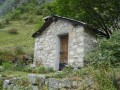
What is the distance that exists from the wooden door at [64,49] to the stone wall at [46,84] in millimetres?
4030

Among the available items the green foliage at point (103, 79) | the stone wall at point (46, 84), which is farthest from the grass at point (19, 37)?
the green foliage at point (103, 79)

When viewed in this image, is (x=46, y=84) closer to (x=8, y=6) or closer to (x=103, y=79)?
(x=103, y=79)

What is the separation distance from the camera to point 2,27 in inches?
1480

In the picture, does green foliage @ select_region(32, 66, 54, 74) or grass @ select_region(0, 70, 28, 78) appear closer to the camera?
grass @ select_region(0, 70, 28, 78)

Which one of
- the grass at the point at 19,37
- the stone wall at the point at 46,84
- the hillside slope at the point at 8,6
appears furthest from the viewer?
the hillside slope at the point at 8,6

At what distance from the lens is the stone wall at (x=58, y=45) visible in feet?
45.7

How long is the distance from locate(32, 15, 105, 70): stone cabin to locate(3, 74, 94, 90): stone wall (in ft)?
11.0

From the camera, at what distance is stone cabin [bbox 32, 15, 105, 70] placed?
14.0 metres

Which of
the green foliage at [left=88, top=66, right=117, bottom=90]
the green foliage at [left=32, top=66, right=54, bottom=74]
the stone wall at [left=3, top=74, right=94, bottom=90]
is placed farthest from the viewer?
the green foliage at [left=32, top=66, right=54, bottom=74]

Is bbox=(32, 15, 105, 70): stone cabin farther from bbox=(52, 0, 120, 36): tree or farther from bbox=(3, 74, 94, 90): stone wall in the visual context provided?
bbox=(3, 74, 94, 90): stone wall

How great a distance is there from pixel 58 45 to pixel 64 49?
364 mm

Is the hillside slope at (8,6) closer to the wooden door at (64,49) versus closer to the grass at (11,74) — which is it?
the wooden door at (64,49)

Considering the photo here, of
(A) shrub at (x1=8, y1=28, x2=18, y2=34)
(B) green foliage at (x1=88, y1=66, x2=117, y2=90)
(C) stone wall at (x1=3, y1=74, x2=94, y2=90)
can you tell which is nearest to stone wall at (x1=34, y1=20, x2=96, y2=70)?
(C) stone wall at (x1=3, y1=74, x2=94, y2=90)

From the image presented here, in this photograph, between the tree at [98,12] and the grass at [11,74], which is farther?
the tree at [98,12]
